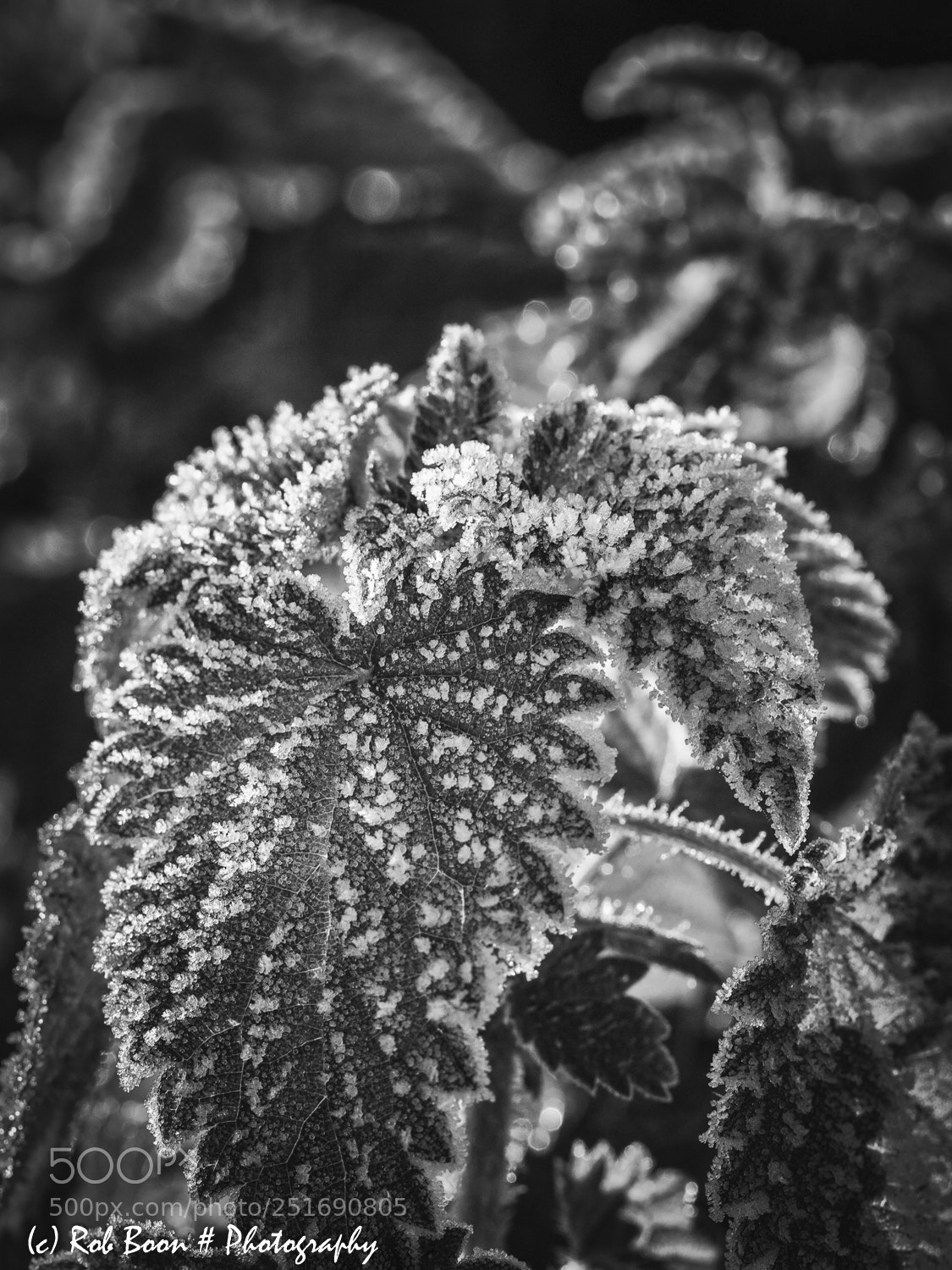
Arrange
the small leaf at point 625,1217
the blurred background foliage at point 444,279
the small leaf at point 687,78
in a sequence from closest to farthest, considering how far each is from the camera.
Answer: the small leaf at point 625,1217 → the blurred background foliage at point 444,279 → the small leaf at point 687,78

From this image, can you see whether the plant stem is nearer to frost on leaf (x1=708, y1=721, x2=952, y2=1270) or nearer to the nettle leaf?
the nettle leaf

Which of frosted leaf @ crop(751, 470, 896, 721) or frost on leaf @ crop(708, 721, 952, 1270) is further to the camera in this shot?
frosted leaf @ crop(751, 470, 896, 721)

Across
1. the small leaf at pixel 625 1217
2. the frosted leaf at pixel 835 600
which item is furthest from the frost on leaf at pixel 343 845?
the small leaf at pixel 625 1217

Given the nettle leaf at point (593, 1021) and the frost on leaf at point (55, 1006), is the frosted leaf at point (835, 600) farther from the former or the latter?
the frost on leaf at point (55, 1006)

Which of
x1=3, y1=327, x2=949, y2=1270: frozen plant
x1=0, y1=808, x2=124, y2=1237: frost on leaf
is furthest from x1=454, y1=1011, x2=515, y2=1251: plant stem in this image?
x1=0, y1=808, x2=124, y2=1237: frost on leaf

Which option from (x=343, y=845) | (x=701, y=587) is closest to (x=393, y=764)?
(x=343, y=845)

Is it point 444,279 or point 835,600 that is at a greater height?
point 444,279

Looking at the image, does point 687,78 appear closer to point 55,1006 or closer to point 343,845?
point 343,845
